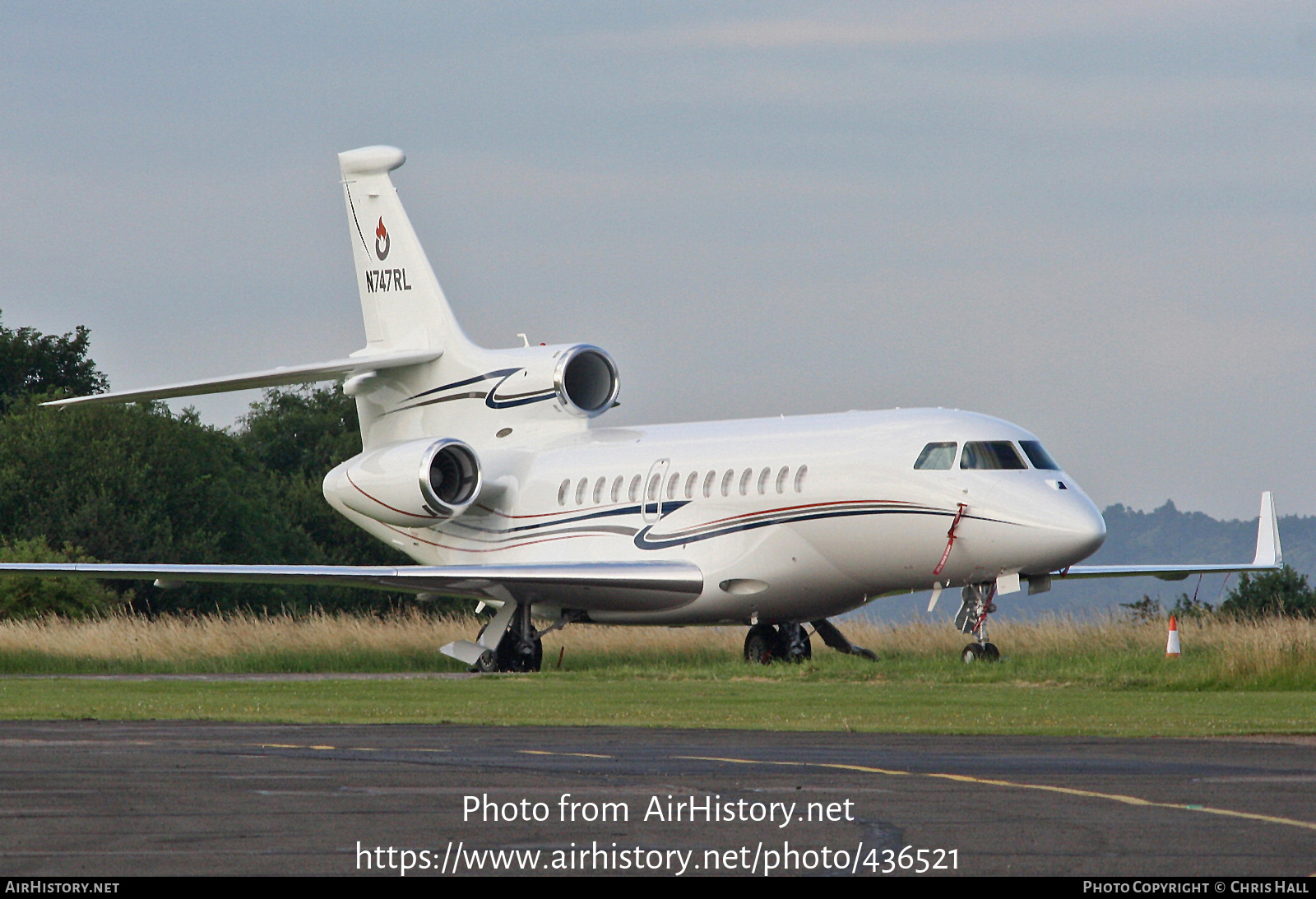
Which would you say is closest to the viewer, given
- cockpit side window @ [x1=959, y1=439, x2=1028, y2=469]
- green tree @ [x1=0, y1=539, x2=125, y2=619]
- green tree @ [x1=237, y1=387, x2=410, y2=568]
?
cockpit side window @ [x1=959, y1=439, x2=1028, y2=469]

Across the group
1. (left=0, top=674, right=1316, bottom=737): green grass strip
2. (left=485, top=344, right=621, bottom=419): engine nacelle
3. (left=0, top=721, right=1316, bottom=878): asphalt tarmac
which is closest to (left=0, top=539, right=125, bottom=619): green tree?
(left=485, top=344, right=621, bottom=419): engine nacelle

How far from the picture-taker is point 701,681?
24734mm

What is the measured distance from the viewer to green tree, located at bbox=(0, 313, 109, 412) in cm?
6794

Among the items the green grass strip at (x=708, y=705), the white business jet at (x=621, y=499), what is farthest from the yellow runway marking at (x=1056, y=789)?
the white business jet at (x=621, y=499)

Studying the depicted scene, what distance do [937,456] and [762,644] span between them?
5.75 meters

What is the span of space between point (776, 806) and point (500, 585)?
19.7 meters

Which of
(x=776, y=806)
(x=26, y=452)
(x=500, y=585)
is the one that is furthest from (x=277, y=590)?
(x=776, y=806)

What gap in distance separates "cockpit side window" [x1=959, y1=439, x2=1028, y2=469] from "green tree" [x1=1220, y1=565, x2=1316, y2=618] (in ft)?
45.1

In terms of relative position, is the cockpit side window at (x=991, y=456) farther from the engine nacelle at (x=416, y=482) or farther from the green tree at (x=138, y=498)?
the green tree at (x=138, y=498)

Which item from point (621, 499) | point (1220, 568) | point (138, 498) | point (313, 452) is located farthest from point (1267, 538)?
point (313, 452)

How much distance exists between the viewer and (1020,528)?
2530 centimetres

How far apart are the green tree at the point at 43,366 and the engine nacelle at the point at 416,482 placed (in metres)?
35.8

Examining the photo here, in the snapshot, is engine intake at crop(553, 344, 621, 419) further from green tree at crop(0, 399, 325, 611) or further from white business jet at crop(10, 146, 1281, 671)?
green tree at crop(0, 399, 325, 611)
